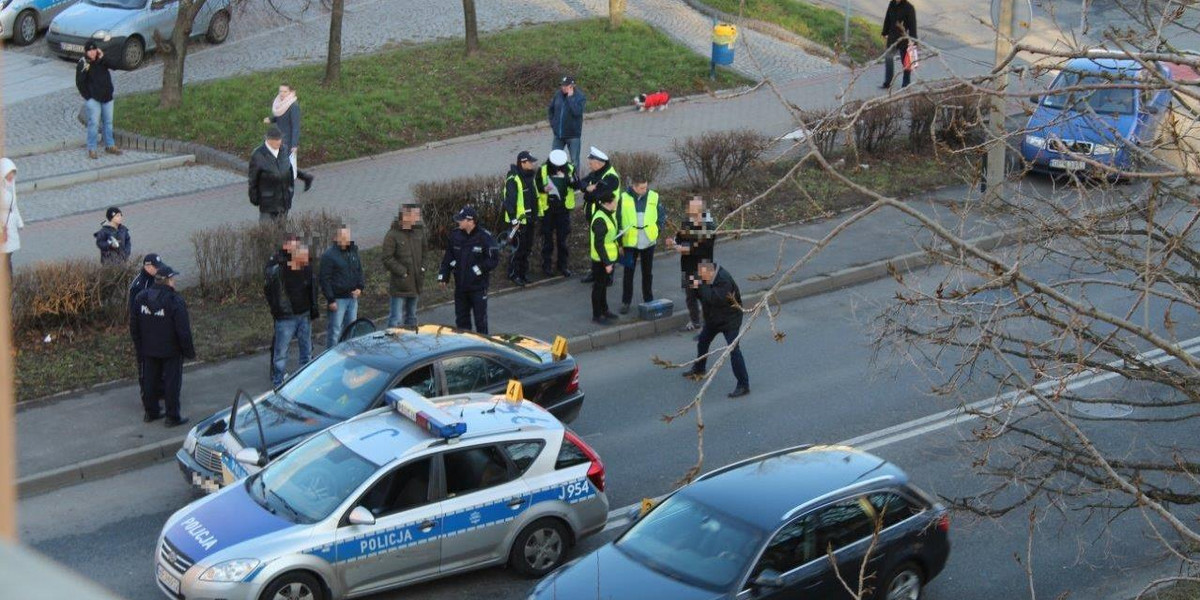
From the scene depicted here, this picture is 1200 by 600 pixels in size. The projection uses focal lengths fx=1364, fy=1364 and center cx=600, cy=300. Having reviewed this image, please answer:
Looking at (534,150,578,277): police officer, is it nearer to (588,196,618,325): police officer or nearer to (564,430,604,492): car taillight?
→ (588,196,618,325): police officer

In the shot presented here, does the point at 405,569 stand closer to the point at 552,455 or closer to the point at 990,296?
the point at 552,455

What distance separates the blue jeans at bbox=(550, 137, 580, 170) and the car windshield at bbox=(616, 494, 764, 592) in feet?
39.4

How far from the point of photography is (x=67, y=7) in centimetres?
2866

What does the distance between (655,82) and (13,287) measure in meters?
14.9

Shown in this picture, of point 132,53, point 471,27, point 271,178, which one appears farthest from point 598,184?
point 132,53

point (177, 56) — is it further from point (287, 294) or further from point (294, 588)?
point (294, 588)

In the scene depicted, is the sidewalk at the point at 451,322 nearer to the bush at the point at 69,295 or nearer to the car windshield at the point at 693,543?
the bush at the point at 69,295

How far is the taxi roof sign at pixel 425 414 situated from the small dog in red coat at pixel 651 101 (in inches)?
623

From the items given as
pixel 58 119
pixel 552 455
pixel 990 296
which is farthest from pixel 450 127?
pixel 552 455

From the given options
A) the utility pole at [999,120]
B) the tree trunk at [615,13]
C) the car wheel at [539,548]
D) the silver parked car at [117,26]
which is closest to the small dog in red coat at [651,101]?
the tree trunk at [615,13]

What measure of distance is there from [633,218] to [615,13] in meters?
13.7

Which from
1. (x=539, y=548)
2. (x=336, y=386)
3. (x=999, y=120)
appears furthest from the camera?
(x=999, y=120)

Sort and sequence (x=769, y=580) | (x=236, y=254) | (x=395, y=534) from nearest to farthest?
(x=769, y=580) < (x=395, y=534) < (x=236, y=254)

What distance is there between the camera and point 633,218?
16.8 m
